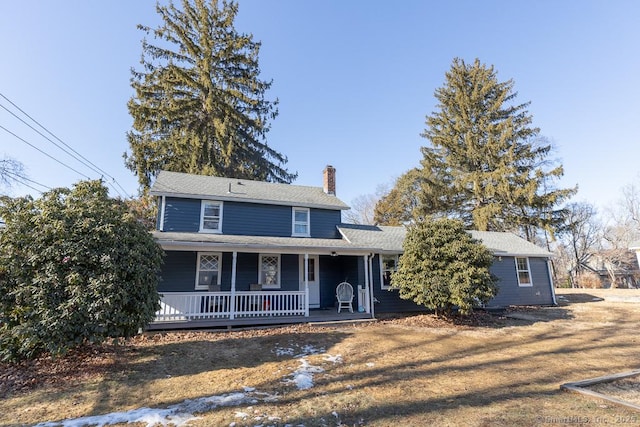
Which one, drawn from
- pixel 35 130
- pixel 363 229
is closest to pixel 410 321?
pixel 363 229

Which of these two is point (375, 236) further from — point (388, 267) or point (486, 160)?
point (486, 160)

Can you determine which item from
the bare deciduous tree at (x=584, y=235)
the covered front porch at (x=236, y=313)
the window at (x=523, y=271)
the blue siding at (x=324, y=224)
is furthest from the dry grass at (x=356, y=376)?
the bare deciduous tree at (x=584, y=235)

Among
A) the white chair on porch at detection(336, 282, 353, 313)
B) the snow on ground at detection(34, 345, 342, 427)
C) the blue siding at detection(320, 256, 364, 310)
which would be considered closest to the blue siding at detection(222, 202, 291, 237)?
the blue siding at detection(320, 256, 364, 310)

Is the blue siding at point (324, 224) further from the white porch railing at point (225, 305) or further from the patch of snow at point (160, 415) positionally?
the patch of snow at point (160, 415)

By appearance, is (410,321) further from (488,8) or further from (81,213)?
(488,8)

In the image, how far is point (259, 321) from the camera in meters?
10.0

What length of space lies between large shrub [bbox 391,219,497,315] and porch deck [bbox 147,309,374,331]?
6.97 ft

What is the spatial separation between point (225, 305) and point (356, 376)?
6540 mm

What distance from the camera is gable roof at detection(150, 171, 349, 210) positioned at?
1236 centimetres

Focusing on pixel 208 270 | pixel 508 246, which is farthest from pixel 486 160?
pixel 208 270

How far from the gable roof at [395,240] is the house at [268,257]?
0.21 feet

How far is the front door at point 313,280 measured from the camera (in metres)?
12.8

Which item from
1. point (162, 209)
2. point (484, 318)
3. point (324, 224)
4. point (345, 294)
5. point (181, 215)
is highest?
point (162, 209)

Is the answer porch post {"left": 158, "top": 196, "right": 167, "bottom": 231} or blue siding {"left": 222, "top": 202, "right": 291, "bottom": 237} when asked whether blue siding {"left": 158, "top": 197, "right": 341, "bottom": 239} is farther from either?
porch post {"left": 158, "top": 196, "right": 167, "bottom": 231}
